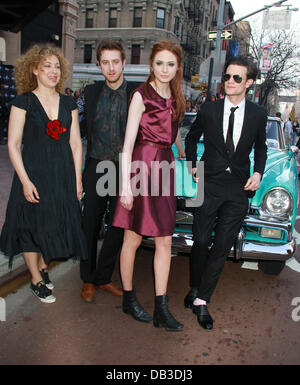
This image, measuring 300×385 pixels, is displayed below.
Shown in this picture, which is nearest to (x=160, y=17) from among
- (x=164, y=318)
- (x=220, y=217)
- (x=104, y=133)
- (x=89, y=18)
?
(x=89, y=18)

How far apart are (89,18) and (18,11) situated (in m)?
27.6

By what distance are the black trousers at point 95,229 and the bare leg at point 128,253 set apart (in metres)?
0.27

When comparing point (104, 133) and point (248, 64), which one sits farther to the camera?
point (104, 133)

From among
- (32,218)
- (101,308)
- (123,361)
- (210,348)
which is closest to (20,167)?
(32,218)

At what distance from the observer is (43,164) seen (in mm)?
2787

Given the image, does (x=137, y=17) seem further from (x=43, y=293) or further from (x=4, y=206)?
(x=43, y=293)

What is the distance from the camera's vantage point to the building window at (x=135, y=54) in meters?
33.4

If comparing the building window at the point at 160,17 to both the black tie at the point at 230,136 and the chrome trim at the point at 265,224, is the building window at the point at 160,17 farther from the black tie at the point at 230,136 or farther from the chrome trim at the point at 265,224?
the black tie at the point at 230,136

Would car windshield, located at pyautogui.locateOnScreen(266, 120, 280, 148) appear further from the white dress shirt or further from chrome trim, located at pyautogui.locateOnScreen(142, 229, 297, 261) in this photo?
the white dress shirt

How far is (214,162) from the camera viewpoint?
9.47ft

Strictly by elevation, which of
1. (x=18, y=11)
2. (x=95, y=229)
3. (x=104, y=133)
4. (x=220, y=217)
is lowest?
(x=95, y=229)

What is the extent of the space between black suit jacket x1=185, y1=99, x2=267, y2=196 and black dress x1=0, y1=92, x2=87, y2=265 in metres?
1.09

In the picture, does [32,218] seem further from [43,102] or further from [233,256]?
[233,256]

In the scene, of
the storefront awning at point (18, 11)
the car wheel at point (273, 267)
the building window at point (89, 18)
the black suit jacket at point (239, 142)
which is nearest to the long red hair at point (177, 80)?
the black suit jacket at point (239, 142)
